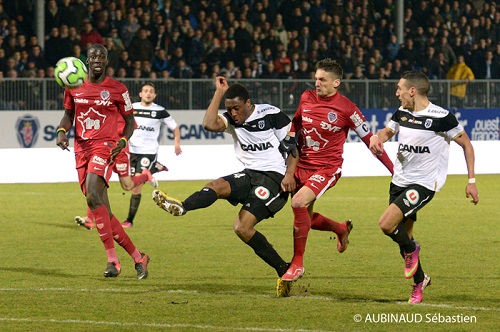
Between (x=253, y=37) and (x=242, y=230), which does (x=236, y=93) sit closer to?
(x=242, y=230)

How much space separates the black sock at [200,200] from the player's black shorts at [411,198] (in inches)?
57.7

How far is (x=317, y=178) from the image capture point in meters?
9.53

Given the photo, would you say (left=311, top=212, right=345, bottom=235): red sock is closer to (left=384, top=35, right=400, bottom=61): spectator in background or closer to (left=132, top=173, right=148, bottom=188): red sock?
(left=132, top=173, right=148, bottom=188): red sock

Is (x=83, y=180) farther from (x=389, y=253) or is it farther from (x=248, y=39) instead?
→ (x=248, y=39)

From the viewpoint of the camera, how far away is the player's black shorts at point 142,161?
1594 centimetres

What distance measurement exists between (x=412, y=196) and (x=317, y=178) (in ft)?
3.35

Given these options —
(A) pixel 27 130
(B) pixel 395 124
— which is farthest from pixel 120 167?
(A) pixel 27 130

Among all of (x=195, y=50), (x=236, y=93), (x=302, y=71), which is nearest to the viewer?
(x=236, y=93)

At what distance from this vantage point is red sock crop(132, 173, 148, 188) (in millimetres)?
15133

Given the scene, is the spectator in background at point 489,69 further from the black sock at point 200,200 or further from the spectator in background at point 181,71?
the black sock at point 200,200

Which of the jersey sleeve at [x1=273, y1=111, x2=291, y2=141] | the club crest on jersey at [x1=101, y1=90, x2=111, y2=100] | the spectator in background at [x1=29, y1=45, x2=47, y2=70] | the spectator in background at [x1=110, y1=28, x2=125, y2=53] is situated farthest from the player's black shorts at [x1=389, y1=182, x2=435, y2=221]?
the spectator in background at [x1=110, y1=28, x2=125, y2=53]

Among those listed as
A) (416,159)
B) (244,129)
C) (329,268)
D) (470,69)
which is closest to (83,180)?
(244,129)

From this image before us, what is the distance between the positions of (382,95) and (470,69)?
450 cm

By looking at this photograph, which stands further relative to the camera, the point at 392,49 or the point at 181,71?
the point at 392,49
